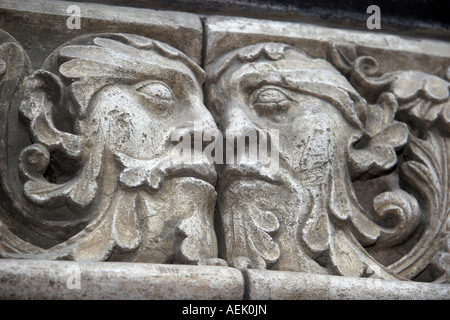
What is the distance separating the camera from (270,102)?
1624 millimetres

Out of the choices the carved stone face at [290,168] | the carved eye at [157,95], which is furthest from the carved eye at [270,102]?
the carved eye at [157,95]

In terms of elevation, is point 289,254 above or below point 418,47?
below

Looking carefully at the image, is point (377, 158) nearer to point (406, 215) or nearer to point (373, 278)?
point (406, 215)

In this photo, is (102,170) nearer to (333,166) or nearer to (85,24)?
(85,24)

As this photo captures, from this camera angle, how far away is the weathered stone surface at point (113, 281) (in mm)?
1112

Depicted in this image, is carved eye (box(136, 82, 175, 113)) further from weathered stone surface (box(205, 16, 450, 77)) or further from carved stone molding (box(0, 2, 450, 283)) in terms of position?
weathered stone surface (box(205, 16, 450, 77))

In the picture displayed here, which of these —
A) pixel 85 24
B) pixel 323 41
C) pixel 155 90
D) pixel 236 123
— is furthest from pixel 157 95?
pixel 323 41

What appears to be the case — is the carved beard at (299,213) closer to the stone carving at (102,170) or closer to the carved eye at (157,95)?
the stone carving at (102,170)

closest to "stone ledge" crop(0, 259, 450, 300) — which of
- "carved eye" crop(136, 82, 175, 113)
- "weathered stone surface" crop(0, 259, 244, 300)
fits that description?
"weathered stone surface" crop(0, 259, 244, 300)

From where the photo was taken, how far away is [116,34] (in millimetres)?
1651

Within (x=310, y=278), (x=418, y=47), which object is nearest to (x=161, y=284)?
(x=310, y=278)

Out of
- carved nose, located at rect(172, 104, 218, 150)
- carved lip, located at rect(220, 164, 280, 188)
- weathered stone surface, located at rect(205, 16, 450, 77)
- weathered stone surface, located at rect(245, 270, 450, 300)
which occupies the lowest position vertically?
weathered stone surface, located at rect(245, 270, 450, 300)

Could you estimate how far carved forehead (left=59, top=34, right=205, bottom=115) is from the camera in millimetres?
1477
